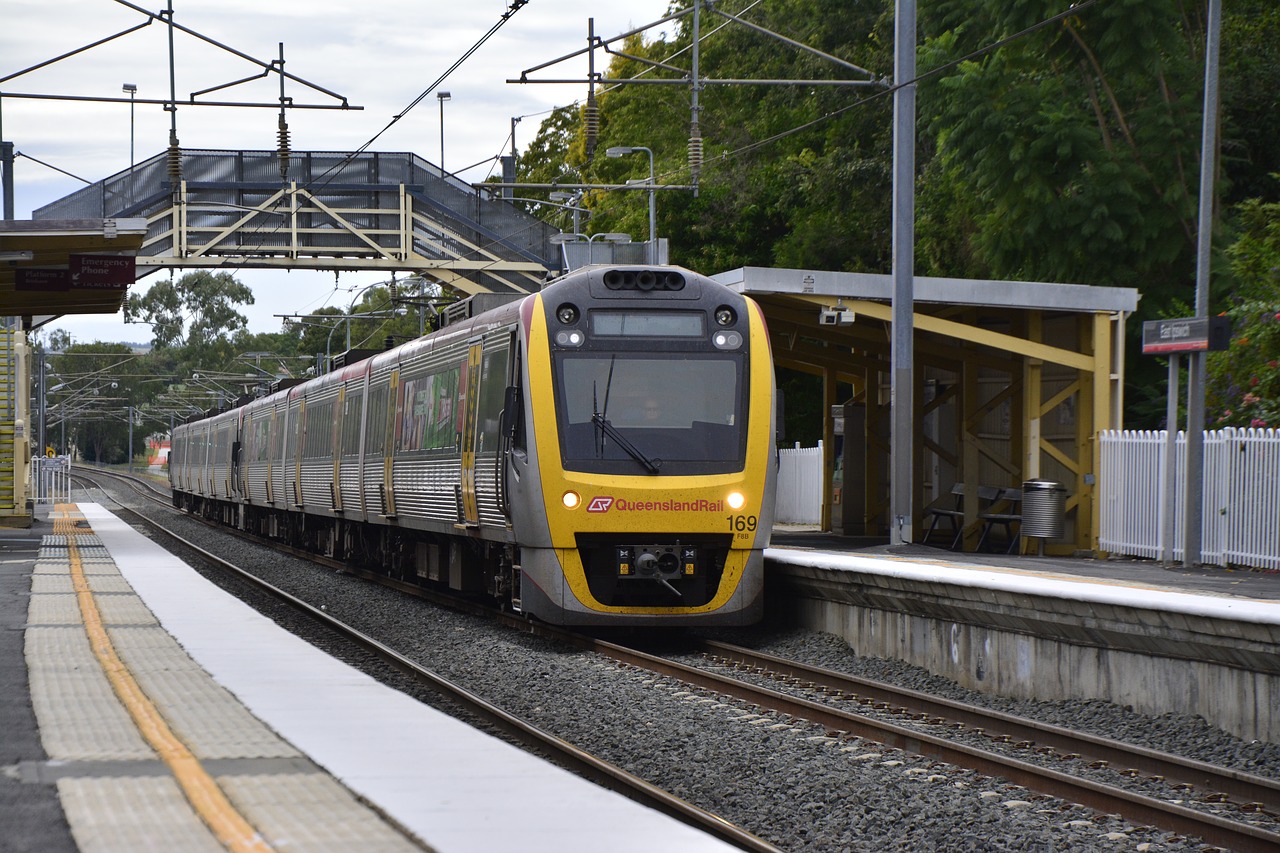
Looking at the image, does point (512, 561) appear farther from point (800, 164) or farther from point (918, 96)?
point (800, 164)

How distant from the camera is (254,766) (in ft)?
24.0

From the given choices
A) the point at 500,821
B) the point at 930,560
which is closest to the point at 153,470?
the point at 930,560

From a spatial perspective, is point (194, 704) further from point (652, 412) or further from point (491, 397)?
point (491, 397)

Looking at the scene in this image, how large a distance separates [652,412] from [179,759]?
7455mm

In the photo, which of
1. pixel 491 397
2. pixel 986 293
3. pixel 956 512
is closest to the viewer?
pixel 491 397

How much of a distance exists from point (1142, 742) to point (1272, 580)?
8244 millimetres

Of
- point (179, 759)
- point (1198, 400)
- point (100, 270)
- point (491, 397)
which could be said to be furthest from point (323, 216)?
point (179, 759)

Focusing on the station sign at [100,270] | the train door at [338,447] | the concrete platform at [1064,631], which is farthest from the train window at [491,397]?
the station sign at [100,270]

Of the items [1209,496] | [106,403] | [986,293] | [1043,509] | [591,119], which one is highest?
[591,119]

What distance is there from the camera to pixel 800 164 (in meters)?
50.3

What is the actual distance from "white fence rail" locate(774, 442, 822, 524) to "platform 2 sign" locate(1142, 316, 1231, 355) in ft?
55.8

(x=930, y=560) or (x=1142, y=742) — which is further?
(x=930, y=560)

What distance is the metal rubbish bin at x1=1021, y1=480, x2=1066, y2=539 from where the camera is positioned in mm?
22141

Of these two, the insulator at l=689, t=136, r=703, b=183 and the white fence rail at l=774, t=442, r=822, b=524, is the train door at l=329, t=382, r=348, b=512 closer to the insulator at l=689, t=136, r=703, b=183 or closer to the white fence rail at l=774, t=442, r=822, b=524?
the insulator at l=689, t=136, r=703, b=183
